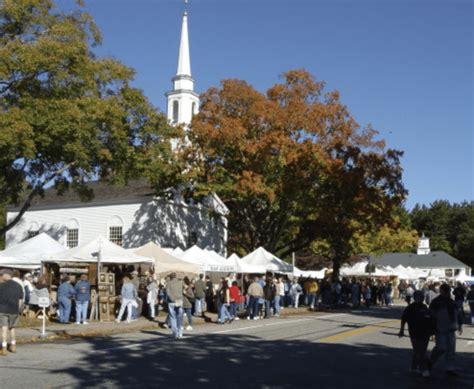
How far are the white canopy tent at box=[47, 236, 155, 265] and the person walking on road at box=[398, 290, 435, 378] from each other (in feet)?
47.5

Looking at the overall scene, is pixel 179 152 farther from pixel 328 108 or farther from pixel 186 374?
pixel 186 374

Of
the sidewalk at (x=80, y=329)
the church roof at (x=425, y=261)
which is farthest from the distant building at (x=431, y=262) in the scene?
the sidewalk at (x=80, y=329)

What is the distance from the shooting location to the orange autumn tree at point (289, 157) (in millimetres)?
34250

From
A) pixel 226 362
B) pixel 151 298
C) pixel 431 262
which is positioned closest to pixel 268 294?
pixel 151 298

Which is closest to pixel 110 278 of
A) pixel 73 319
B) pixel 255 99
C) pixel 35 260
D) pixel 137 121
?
pixel 73 319

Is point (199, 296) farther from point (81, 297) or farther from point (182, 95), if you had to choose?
point (182, 95)

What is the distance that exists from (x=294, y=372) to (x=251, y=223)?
92.5 feet

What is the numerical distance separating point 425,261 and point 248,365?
93560 millimetres

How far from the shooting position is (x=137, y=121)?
93.5 feet

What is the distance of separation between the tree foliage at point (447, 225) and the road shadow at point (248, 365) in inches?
4017

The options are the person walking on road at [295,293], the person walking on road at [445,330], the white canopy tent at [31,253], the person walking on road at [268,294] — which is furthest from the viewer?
the person walking on road at [295,293]

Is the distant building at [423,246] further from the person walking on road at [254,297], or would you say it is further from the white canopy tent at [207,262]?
the person walking on road at [254,297]

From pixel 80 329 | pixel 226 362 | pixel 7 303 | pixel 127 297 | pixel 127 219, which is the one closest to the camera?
pixel 226 362

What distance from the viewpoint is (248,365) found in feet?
40.6
